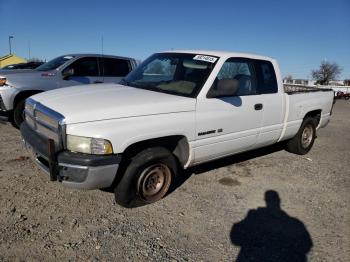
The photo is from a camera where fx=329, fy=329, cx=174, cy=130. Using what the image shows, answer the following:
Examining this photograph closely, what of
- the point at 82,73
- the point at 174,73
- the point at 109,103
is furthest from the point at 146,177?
the point at 82,73

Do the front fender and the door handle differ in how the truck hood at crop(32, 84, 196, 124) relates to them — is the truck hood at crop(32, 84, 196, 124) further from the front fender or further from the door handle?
the door handle

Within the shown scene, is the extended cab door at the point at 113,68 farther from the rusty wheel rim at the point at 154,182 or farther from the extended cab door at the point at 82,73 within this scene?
the rusty wheel rim at the point at 154,182

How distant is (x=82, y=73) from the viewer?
7.93 metres

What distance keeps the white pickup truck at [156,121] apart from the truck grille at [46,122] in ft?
0.04

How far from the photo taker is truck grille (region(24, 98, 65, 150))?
3.28 meters

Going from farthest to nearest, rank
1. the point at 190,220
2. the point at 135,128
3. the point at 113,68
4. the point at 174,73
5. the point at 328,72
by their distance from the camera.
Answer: the point at 328,72 < the point at 113,68 < the point at 174,73 < the point at 190,220 < the point at 135,128

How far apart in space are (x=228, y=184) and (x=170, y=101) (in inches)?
67.7

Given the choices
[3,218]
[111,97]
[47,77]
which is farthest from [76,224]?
[47,77]

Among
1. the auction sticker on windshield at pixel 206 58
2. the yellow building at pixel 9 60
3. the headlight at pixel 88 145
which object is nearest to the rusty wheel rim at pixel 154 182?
the headlight at pixel 88 145

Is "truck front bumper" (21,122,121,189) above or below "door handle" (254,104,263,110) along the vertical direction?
below

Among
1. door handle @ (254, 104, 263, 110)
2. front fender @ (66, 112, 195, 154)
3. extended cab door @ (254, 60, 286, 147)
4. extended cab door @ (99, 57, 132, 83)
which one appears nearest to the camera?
front fender @ (66, 112, 195, 154)

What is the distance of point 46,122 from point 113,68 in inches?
201

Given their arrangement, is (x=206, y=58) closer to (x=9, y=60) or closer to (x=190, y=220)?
(x=190, y=220)

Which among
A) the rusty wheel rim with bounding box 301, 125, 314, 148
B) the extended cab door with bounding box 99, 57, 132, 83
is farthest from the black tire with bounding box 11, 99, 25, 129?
the rusty wheel rim with bounding box 301, 125, 314, 148
